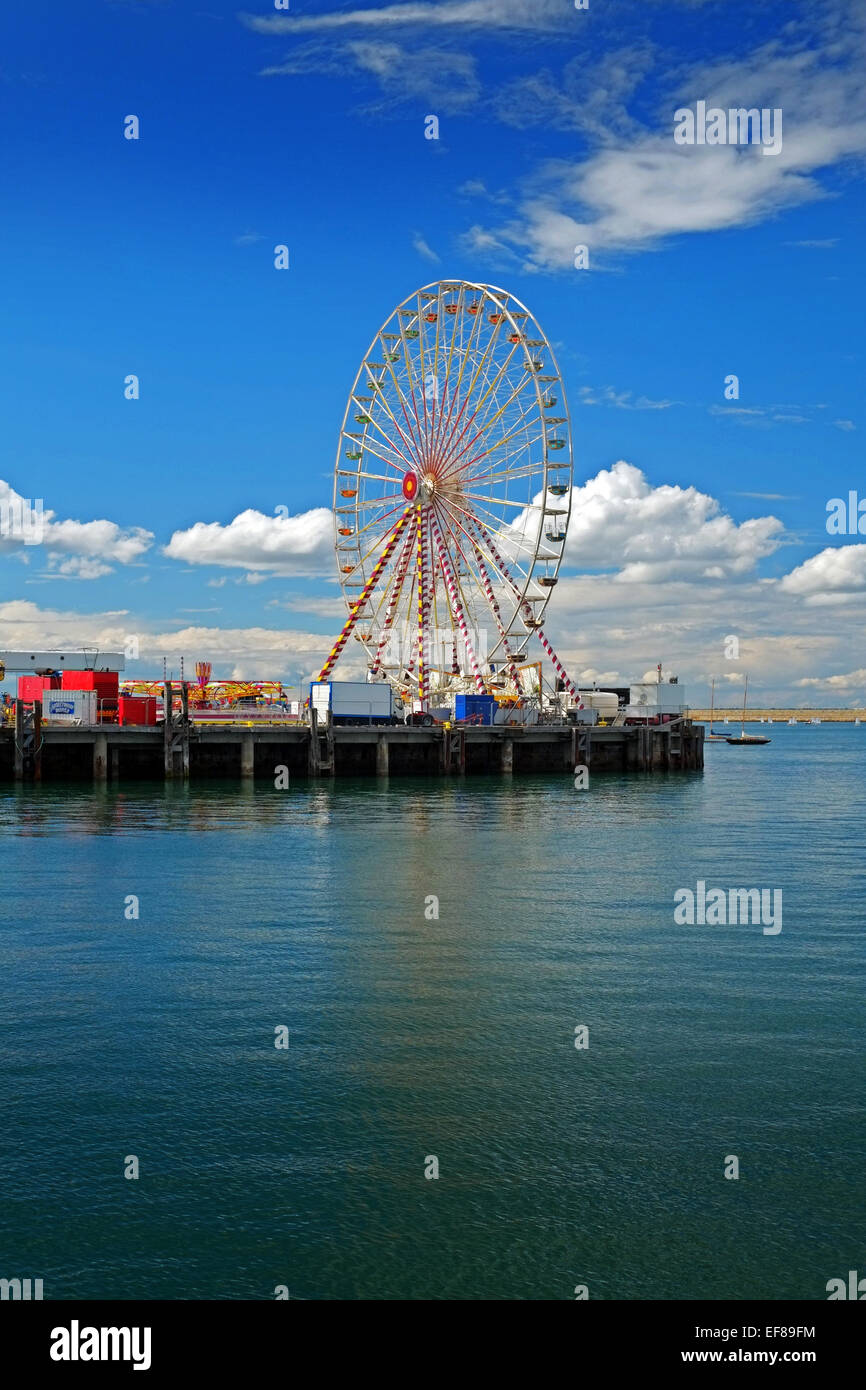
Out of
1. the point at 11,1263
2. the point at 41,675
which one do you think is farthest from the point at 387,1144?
the point at 41,675

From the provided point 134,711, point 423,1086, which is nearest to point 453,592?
point 134,711

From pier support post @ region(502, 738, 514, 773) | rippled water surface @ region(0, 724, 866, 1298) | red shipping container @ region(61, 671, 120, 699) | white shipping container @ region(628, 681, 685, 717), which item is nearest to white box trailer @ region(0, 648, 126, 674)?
red shipping container @ region(61, 671, 120, 699)

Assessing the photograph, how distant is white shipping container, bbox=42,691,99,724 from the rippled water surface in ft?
145

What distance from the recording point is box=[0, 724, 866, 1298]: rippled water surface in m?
13.7

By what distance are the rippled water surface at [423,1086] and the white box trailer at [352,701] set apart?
53.0 meters

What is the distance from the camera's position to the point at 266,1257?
13539 mm

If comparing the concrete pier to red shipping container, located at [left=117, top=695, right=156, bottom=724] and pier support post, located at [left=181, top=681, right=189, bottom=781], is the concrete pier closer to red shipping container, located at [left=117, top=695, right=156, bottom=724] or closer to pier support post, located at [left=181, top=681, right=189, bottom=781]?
pier support post, located at [left=181, top=681, right=189, bottom=781]

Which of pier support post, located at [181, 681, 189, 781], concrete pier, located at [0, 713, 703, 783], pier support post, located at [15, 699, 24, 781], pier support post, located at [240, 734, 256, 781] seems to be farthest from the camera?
pier support post, located at [240, 734, 256, 781]

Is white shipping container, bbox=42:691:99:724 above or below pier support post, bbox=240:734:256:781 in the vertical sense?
above

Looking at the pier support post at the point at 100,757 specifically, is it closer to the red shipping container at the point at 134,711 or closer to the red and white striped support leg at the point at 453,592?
the red shipping container at the point at 134,711

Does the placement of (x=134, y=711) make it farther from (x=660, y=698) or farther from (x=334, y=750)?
(x=660, y=698)

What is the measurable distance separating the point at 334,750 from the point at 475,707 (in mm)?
15385

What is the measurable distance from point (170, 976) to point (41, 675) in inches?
3023

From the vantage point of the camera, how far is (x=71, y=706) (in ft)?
273
